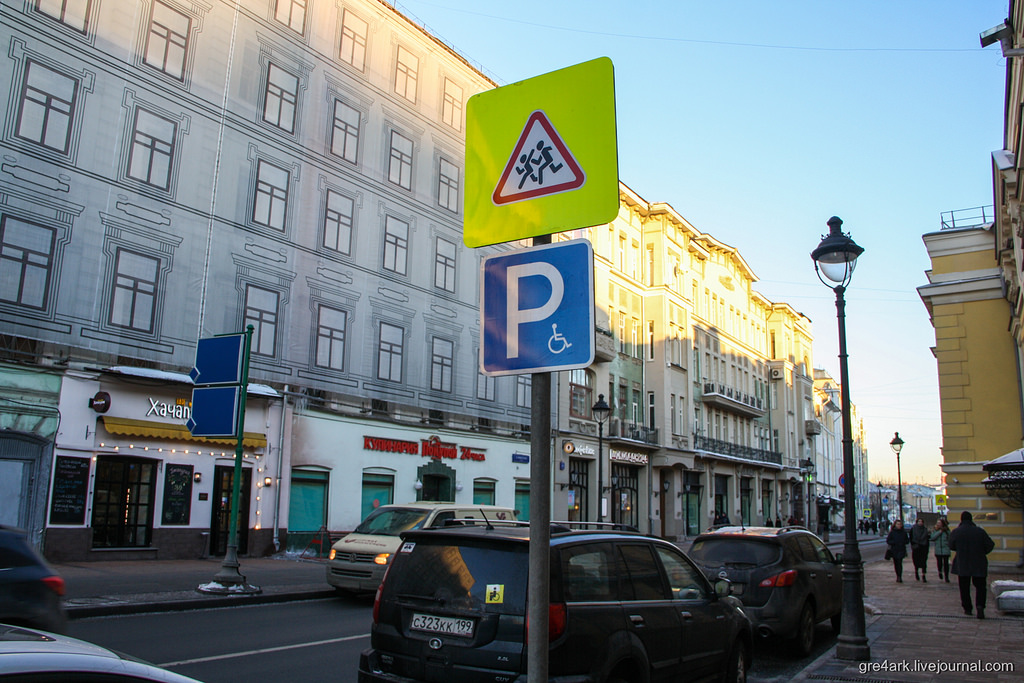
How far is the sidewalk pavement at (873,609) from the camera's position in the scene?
9.39 metres

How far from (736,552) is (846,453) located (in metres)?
2.12

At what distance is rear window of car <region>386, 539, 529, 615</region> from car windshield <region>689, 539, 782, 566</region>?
6473 mm

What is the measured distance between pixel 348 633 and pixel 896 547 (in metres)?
19.5

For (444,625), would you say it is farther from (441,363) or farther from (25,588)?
(441,363)

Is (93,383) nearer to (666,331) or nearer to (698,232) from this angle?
(666,331)

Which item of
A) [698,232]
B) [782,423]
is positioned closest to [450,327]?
[698,232]

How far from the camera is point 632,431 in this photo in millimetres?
42594

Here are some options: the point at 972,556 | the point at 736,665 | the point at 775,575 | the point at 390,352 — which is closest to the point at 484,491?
the point at 390,352

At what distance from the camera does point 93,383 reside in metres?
19.4

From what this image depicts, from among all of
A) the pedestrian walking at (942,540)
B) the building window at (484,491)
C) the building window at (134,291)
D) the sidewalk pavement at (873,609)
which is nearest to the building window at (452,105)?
the building window at (484,491)

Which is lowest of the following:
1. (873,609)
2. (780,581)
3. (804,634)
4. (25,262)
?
(873,609)

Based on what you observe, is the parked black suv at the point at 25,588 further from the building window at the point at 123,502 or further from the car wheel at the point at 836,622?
the building window at the point at 123,502

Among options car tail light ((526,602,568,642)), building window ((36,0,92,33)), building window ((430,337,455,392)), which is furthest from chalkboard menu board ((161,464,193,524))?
car tail light ((526,602,568,642))

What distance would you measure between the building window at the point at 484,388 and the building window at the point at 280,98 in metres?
12.4
